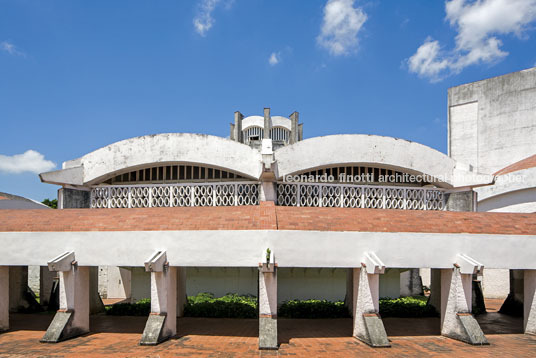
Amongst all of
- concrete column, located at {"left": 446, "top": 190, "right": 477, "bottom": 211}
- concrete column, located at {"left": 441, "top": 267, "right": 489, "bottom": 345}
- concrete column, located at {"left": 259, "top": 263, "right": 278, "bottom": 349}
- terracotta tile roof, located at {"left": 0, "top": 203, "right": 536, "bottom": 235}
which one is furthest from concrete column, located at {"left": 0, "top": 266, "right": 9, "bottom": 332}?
concrete column, located at {"left": 446, "top": 190, "right": 477, "bottom": 211}

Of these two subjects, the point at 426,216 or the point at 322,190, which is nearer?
the point at 426,216

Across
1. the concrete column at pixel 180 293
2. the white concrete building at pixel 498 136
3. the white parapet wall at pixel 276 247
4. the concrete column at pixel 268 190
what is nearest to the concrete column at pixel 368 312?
the white parapet wall at pixel 276 247

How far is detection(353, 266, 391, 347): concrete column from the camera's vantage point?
9305 millimetres

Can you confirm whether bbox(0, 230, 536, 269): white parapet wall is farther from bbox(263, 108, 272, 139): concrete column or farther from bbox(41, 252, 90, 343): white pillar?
bbox(263, 108, 272, 139): concrete column

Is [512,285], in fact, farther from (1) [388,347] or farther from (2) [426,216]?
(1) [388,347]

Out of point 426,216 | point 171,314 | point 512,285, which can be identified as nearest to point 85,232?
point 171,314

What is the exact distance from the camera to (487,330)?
11547 millimetres

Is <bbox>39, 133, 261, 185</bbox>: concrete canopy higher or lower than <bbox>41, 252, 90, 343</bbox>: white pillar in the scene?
higher

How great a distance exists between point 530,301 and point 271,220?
7082 millimetres

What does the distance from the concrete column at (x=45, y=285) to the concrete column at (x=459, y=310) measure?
45.3 ft

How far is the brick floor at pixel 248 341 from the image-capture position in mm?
8797

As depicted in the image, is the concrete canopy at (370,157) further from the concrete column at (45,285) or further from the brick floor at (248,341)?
the concrete column at (45,285)

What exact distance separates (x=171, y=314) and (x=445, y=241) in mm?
7097

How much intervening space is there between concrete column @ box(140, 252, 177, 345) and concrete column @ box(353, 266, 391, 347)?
15.2ft
